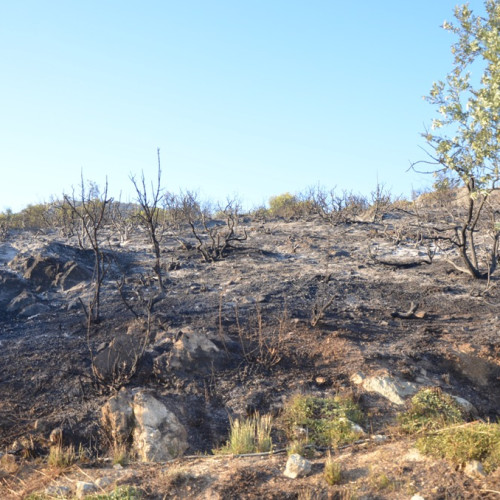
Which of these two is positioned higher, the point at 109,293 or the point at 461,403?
the point at 109,293

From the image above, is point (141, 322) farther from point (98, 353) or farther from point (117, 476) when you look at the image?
point (117, 476)

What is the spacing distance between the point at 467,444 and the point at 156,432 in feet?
8.80

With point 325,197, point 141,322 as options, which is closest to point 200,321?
point 141,322

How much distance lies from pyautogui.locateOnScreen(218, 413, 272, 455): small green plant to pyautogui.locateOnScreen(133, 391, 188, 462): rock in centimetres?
45

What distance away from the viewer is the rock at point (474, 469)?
3502mm

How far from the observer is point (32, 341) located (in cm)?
698

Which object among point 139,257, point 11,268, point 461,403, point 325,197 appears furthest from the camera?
point 325,197

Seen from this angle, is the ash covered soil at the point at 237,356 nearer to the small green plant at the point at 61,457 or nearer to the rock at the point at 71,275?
the rock at the point at 71,275

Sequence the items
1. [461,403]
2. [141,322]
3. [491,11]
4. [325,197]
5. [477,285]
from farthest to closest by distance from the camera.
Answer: [325,197] < [477,285] < [141,322] < [491,11] < [461,403]

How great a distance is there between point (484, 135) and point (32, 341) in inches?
238

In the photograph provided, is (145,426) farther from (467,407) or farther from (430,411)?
(467,407)

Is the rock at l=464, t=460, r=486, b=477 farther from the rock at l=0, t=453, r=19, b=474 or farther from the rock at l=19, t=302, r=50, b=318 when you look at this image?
the rock at l=19, t=302, r=50, b=318

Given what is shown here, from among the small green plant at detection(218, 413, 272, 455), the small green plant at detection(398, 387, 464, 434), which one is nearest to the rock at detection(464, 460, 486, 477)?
the small green plant at detection(398, 387, 464, 434)

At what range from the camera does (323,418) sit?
501cm
